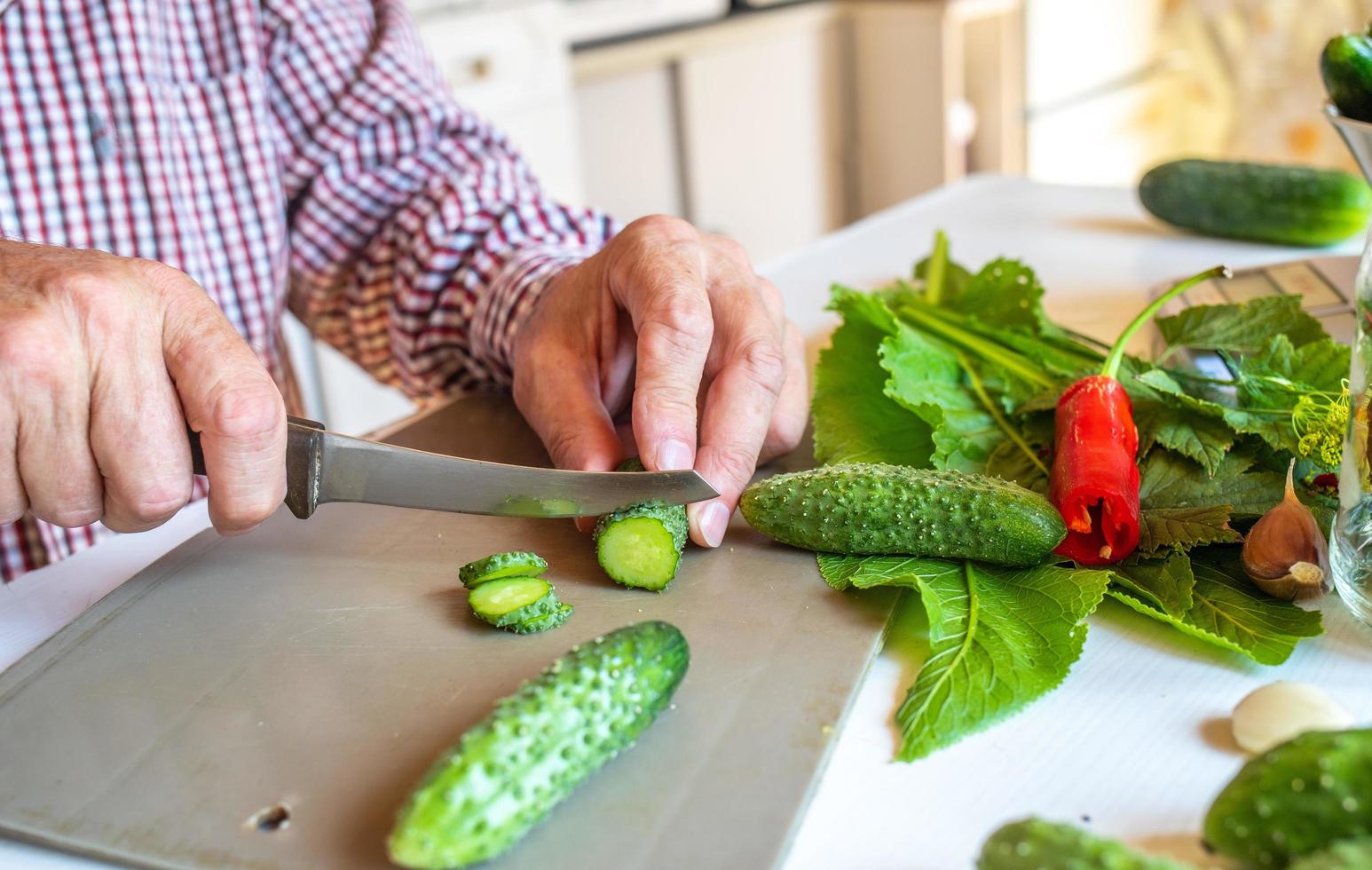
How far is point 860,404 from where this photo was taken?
3.68 feet

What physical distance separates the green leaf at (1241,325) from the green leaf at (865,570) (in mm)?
418

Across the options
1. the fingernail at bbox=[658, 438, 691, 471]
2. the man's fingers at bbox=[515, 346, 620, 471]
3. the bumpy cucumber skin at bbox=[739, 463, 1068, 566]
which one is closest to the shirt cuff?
the man's fingers at bbox=[515, 346, 620, 471]

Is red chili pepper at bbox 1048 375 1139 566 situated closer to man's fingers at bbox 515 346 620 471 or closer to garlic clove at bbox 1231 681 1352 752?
garlic clove at bbox 1231 681 1352 752

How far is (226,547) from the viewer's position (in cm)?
104

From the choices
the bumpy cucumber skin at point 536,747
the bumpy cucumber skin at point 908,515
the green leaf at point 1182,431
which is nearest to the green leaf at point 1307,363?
the green leaf at point 1182,431

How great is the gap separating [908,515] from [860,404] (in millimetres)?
249

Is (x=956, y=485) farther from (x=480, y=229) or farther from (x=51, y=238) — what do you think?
(x=51, y=238)

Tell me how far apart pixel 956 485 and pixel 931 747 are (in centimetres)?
24

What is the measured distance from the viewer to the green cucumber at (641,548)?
35.6 inches

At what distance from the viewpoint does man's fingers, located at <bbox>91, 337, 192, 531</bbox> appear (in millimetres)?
Result: 858

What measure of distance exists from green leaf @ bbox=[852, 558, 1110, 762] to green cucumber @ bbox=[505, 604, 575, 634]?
0.72 feet

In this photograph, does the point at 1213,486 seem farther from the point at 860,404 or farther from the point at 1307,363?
the point at 860,404

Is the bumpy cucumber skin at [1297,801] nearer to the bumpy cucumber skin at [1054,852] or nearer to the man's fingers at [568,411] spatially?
the bumpy cucumber skin at [1054,852]

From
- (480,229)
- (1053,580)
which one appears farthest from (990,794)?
(480,229)
